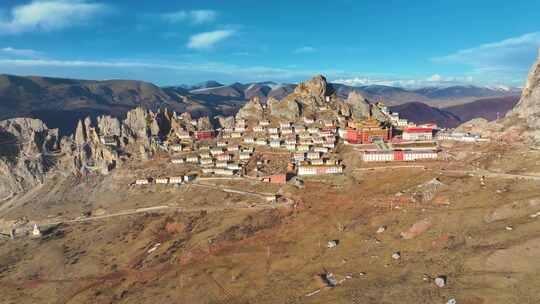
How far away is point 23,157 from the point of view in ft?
586

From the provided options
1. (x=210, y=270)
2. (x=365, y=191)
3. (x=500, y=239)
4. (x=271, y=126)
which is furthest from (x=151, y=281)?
(x=271, y=126)

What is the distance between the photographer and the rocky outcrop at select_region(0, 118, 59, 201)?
170m

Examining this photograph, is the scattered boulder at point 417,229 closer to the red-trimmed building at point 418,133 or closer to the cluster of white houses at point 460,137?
the cluster of white houses at point 460,137

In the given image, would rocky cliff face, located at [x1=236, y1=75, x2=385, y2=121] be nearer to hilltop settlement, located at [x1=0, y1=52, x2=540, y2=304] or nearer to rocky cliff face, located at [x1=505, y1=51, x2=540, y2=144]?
hilltop settlement, located at [x1=0, y1=52, x2=540, y2=304]

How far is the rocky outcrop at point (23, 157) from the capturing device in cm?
16988

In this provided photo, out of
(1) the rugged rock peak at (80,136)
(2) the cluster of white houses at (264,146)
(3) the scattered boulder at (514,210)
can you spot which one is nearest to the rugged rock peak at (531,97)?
(2) the cluster of white houses at (264,146)

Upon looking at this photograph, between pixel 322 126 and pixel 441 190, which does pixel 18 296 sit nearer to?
pixel 441 190

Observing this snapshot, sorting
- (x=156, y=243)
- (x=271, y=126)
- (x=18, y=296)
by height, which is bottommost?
(x=18, y=296)

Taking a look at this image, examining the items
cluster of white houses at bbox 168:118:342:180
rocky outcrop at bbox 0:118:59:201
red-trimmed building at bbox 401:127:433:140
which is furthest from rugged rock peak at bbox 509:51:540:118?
rocky outcrop at bbox 0:118:59:201

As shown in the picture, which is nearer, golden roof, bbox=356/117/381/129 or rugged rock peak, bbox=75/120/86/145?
golden roof, bbox=356/117/381/129

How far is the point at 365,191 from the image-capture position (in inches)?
4269

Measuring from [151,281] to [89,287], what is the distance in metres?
15.4

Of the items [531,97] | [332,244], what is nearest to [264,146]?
A: [332,244]

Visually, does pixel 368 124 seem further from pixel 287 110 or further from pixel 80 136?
pixel 80 136
